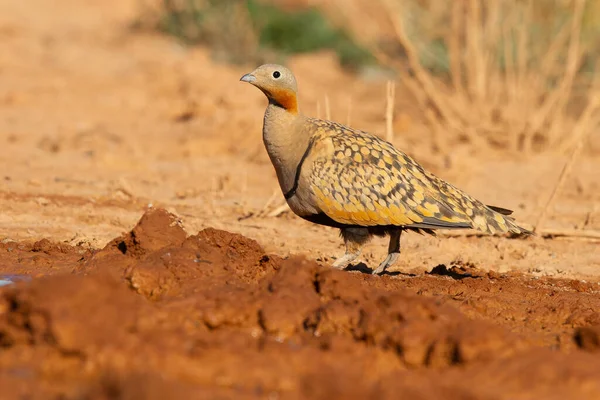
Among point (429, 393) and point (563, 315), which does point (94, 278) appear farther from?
point (563, 315)

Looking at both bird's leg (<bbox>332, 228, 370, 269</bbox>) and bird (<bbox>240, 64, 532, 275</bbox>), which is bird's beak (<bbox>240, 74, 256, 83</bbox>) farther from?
bird's leg (<bbox>332, 228, 370, 269</bbox>)

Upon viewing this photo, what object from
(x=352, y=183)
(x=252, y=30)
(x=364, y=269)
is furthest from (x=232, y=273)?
(x=252, y=30)

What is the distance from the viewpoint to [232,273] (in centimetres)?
578

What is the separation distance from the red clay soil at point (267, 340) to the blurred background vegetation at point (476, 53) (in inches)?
199

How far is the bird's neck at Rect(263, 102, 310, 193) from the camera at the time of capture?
6.59 m

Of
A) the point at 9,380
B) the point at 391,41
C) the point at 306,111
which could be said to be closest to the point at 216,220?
the point at 9,380

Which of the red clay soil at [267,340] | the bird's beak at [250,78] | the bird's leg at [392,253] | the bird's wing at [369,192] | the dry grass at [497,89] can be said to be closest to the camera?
the red clay soil at [267,340]

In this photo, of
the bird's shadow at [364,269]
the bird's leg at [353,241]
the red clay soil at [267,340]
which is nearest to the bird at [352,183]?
the bird's leg at [353,241]

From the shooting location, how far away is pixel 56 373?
161 inches

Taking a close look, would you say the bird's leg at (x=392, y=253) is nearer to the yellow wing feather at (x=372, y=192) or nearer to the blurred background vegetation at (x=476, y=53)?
the yellow wing feather at (x=372, y=192)

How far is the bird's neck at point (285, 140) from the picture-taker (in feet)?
21.6

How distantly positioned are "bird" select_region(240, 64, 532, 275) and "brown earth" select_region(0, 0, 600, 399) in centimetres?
36

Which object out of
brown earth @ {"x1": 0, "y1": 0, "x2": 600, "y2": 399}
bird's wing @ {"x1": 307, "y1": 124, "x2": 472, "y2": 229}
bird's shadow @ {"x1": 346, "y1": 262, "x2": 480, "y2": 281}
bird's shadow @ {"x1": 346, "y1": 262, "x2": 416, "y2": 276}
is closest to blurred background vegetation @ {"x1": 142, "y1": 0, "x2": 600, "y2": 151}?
brown earth @ {"x1": 0, "y1": 0, "x2": 600, "y2": 399}

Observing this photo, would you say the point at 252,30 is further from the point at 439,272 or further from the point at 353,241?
the point at 353,241
